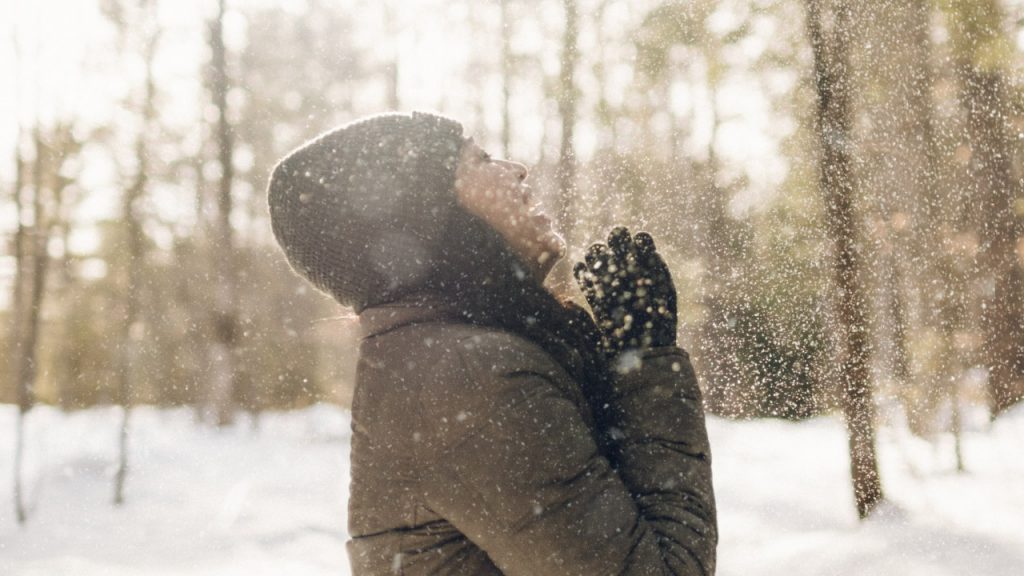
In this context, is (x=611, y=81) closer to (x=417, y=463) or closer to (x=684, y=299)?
(x=684, y=299)

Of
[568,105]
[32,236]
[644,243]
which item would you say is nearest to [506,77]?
[568,105]

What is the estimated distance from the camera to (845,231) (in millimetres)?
5293

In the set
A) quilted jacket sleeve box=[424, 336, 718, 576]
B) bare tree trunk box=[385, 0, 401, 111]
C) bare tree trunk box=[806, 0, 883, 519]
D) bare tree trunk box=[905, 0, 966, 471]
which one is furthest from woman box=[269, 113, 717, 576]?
bare tree trunk box=[385, 0, 401, 111]

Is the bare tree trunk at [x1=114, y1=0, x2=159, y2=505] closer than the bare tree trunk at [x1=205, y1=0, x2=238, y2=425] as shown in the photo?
Yes

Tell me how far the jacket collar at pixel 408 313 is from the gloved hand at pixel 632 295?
0.89 ft

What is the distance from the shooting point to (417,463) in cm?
116

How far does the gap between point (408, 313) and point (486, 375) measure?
0.72ft

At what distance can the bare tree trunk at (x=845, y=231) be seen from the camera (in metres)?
5.25

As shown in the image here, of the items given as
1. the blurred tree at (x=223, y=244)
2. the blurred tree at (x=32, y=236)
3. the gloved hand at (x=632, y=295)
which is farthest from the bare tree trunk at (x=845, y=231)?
the blurred tree at (x=223, y=244)

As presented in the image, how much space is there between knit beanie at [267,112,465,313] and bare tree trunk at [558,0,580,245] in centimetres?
818

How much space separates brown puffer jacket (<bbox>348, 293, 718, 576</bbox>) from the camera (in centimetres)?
110

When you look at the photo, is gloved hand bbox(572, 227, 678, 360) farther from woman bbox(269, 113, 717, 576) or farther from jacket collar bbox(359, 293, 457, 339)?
jacket collar bbox(359, 293, 457, 339)

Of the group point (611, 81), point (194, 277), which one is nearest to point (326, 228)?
point (611, 81)

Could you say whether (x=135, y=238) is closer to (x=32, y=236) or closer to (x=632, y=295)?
(x=32, y=236)
